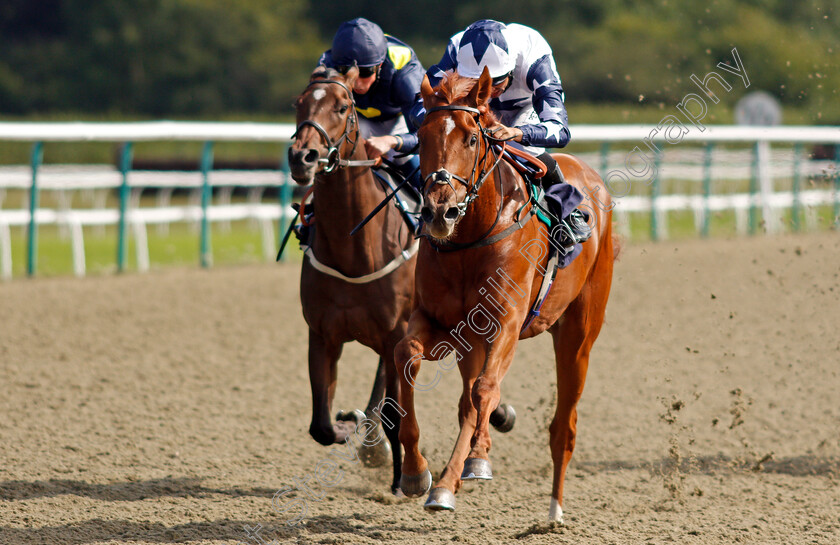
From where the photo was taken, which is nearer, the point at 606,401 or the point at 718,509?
the point at 718,509

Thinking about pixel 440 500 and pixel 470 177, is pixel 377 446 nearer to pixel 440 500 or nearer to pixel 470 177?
pixel 440 500

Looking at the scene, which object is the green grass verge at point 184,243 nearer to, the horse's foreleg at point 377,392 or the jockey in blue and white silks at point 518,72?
the horse's foreleg at point 377,392

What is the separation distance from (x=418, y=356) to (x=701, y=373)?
12.4 ft

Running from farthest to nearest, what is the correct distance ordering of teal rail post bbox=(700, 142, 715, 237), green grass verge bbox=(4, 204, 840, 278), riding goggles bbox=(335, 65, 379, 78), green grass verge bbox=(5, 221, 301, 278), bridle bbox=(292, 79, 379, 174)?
teal rail post bbox=(700, 142, 715, 237) → green grass verge bbox=(4, 204, 840, 278) → green grass verge bbox=(5, 221, 301, 278) → riding goggles bbox=(335, 65, 379, 78) → bridle bbox=(292, 79, 379, 174)

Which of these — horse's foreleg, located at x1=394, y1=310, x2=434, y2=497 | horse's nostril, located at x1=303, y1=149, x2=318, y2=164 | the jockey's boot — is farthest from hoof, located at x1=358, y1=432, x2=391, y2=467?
horse's nostril, located at x1=303, y1=149, x2=318, y2=164

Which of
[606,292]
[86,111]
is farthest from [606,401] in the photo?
[86,111]

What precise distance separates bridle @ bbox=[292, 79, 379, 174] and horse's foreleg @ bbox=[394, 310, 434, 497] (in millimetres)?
721

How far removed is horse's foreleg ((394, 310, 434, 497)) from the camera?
3.50 m

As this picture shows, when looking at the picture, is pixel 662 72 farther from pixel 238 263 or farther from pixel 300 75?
pixel 238 263

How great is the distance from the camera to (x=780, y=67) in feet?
103

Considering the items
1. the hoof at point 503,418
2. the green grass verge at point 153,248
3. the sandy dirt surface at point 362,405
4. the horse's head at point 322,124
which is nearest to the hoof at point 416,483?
the sandy dirt surface at point 362,405

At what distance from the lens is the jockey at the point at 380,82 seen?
169 inches

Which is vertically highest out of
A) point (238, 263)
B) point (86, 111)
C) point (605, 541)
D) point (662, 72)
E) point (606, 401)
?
point (662, 72)

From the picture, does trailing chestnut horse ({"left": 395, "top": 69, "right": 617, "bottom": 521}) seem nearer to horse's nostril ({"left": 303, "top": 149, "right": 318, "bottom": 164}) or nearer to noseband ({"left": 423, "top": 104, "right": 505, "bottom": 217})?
noseband ({"left": 423, "top": 104, "right": 505, "bottom": 217})
